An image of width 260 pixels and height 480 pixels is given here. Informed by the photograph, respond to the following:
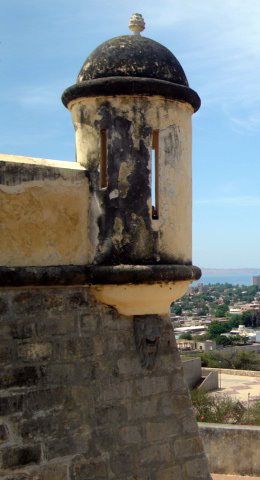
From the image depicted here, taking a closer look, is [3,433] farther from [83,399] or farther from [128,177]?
[128,177]

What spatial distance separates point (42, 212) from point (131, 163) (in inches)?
32.7

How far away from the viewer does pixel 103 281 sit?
4.75m

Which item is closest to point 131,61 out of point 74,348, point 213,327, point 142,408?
point 74,348

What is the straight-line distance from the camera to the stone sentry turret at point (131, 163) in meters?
4.82

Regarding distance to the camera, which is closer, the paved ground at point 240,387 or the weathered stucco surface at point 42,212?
the weathered stucco surface at point 42,212

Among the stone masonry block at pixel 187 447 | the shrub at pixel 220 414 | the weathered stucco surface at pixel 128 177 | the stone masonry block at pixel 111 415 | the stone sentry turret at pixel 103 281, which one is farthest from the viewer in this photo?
the shrub at pixel 220 414

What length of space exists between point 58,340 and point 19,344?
332 millimetres

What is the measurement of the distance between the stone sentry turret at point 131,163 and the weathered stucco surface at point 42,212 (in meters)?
0.12

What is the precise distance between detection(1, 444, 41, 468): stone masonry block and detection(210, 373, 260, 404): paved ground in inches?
1080

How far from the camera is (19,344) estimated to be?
439 cm

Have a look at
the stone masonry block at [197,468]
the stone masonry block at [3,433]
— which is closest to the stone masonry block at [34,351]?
the stone masonry block at [3,433]

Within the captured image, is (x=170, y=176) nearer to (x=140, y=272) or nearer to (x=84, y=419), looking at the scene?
(x=140, y=272)

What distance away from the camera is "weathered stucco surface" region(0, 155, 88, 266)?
448cm

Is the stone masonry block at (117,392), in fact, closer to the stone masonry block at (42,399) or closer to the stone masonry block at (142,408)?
the stone masonry block at (142,408)
